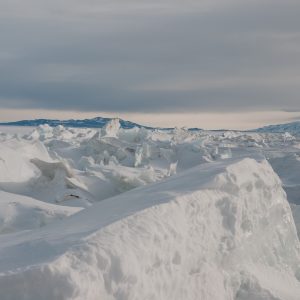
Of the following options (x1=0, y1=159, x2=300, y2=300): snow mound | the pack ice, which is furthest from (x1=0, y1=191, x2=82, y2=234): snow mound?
(x1=0, y1=159, x2=300, y2=300): snow mound

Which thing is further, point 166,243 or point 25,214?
point 25,214

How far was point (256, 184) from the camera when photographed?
4570 mm

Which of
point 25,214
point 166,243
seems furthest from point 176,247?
point 25,214

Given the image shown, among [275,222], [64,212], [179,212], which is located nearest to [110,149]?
[64,212]

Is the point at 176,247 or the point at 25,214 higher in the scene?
the point at 176,247

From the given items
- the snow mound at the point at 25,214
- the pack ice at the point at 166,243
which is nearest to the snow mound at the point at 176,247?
the pack ice at the point at 166,243

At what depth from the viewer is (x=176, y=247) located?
10.7 ft

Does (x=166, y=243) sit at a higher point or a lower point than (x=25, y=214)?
higher

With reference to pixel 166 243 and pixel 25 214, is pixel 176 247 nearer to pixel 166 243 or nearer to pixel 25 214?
pixel 166 243

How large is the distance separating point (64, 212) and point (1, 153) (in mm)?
2760

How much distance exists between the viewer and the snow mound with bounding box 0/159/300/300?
8.59ft

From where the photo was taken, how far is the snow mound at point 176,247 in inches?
103

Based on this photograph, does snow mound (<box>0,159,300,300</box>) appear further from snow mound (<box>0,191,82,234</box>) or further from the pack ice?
snow mound (<box>0,191,82,234</box>)

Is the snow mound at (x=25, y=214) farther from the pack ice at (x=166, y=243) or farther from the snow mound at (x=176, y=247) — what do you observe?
the snow mound at (x=176, y=247)
